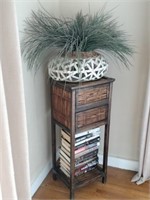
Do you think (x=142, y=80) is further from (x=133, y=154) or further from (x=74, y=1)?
(x=74, y=1)

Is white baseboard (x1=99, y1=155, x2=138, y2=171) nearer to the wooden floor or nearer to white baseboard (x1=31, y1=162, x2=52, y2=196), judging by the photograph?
the wooden floor

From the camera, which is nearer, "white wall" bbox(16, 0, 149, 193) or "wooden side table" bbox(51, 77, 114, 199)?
"wooden side table" bbox(51, 77, 114, 199)

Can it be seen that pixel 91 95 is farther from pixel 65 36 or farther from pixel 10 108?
pixel 10 108

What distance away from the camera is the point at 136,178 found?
1991 millimetres

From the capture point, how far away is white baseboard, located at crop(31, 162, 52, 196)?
1.83 meters

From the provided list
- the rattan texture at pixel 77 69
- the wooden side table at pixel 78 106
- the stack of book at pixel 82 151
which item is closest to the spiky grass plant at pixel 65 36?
the rattan texture at pixel 77 69

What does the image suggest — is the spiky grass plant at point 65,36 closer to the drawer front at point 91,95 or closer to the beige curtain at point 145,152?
the drawer front at point 91,95

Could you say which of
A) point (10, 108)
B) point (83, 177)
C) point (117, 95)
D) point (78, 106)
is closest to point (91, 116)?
point (78, 106)

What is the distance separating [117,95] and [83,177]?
2.44 feet

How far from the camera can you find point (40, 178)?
76.3 inches

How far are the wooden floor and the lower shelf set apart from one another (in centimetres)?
10

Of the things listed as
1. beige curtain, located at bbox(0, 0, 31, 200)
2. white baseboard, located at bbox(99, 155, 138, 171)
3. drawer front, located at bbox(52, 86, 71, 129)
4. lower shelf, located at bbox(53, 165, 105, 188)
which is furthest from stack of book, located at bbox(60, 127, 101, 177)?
beige curtain, located at bbox(0, 0, 31, 200)

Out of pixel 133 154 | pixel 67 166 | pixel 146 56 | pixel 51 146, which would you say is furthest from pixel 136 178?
pixel 146 56

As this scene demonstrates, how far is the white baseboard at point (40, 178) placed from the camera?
1831 millimetres
